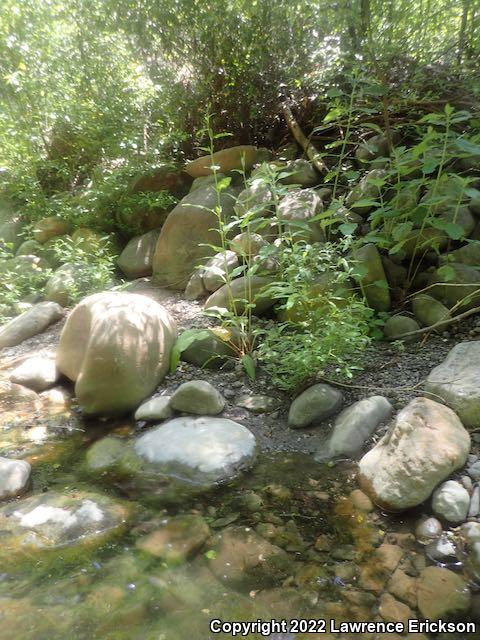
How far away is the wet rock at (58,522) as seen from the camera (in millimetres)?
1826

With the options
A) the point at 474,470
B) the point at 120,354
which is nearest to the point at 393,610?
the point at 474,470

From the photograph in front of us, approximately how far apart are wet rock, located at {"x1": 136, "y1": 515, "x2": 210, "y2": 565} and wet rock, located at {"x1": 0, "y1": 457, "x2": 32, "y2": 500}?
0.71 meters

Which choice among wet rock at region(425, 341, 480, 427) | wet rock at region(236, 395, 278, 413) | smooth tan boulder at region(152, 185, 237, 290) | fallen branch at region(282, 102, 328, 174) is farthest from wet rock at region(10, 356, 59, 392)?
fallen branch at region(282, 102, 328, 174)

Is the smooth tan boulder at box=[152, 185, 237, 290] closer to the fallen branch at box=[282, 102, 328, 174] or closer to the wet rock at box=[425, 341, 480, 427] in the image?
the fallen branch at box=[282, 102, 328, 174]

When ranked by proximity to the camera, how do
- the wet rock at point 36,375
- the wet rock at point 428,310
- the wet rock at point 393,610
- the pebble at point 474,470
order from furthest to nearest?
the wet rock at point 36,375 < the wet rock at point 428,310 < the pebble at point 474,470 < the wet rock at point 393,610

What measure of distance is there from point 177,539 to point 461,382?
1522mm

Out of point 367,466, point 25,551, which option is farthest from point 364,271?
point 25,551

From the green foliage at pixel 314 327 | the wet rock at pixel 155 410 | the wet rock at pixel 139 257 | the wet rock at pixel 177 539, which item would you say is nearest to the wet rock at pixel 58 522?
the wet rock at pixel 177 539

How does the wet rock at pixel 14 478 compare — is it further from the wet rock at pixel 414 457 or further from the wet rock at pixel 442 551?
the wet rock at pixel 442 551

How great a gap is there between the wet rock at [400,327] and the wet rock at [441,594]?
1531 millimetres

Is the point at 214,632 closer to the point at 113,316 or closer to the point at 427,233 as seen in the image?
the point at 113,316

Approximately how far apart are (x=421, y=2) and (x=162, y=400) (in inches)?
125

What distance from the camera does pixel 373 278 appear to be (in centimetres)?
305

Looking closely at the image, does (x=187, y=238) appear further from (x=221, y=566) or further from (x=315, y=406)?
(x=221, y=566)
